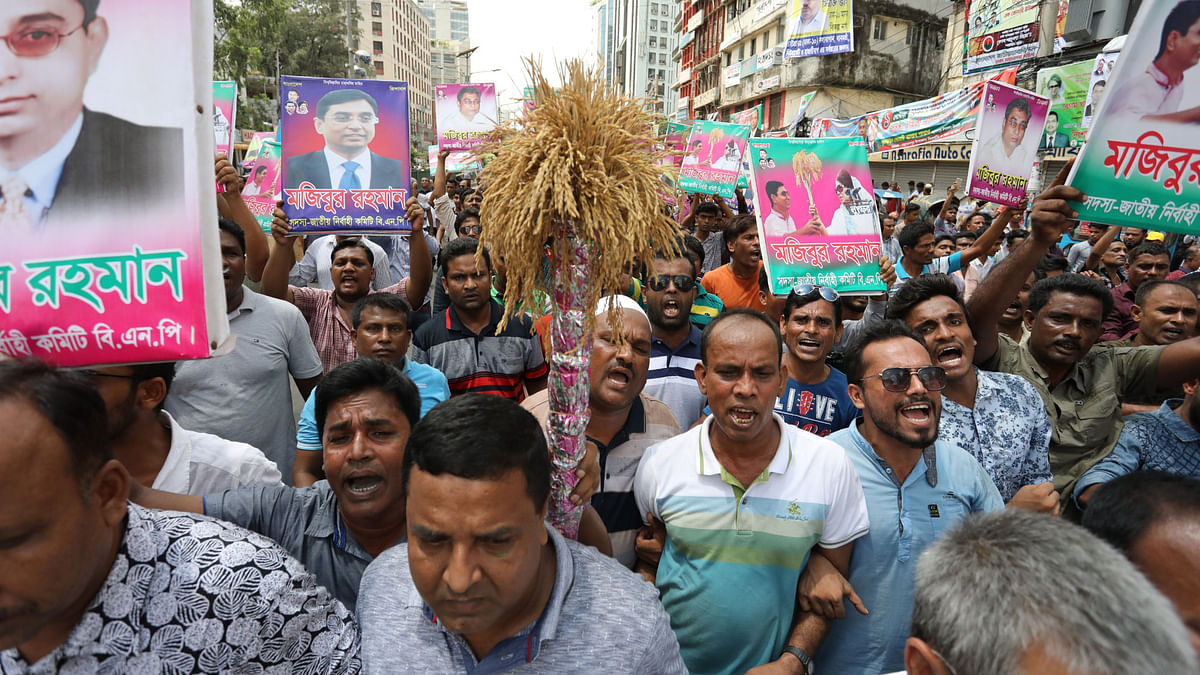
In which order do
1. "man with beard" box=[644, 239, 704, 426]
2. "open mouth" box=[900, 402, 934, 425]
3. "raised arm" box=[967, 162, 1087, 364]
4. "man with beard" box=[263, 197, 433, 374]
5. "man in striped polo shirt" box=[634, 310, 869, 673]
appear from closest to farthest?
"man in striped polo shirt" box=[634, 310, 869, 673]
"open mouth" box=[900, 402, 934, 425]
"raised arm" box=[967, 162, 1087, 364]
"man with beard" box=[644, 239, 704, 426]
"man with beard" box=[263, 197, 433, 374]

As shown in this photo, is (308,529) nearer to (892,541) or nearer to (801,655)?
(801,655)

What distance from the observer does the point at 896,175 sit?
963 inches

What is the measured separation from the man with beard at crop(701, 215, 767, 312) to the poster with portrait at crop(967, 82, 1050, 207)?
1947 millimetres

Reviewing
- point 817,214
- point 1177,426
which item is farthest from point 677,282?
point 1177,426

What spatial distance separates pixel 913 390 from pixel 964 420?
0.57 metres

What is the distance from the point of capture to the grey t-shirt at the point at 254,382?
10.1 feet

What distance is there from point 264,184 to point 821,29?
20443 millimetres

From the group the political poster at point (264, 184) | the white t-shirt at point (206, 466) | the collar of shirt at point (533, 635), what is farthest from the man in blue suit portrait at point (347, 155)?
the political poster at point (264, 184)

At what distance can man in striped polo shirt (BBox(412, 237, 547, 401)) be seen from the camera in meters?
3.84

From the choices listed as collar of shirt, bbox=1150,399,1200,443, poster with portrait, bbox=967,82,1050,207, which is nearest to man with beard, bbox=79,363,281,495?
collar of shirt, bbox=1150,399,1200,443

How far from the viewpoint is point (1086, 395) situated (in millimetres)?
3215

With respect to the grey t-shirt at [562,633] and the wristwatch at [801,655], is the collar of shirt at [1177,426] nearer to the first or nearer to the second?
the wristwatch at [801,655]

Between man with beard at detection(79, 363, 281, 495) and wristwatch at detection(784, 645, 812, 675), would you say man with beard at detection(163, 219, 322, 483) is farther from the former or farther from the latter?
wristwatch at detection(784, 645, 812, 675)

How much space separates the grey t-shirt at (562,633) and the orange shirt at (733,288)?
3.79m
